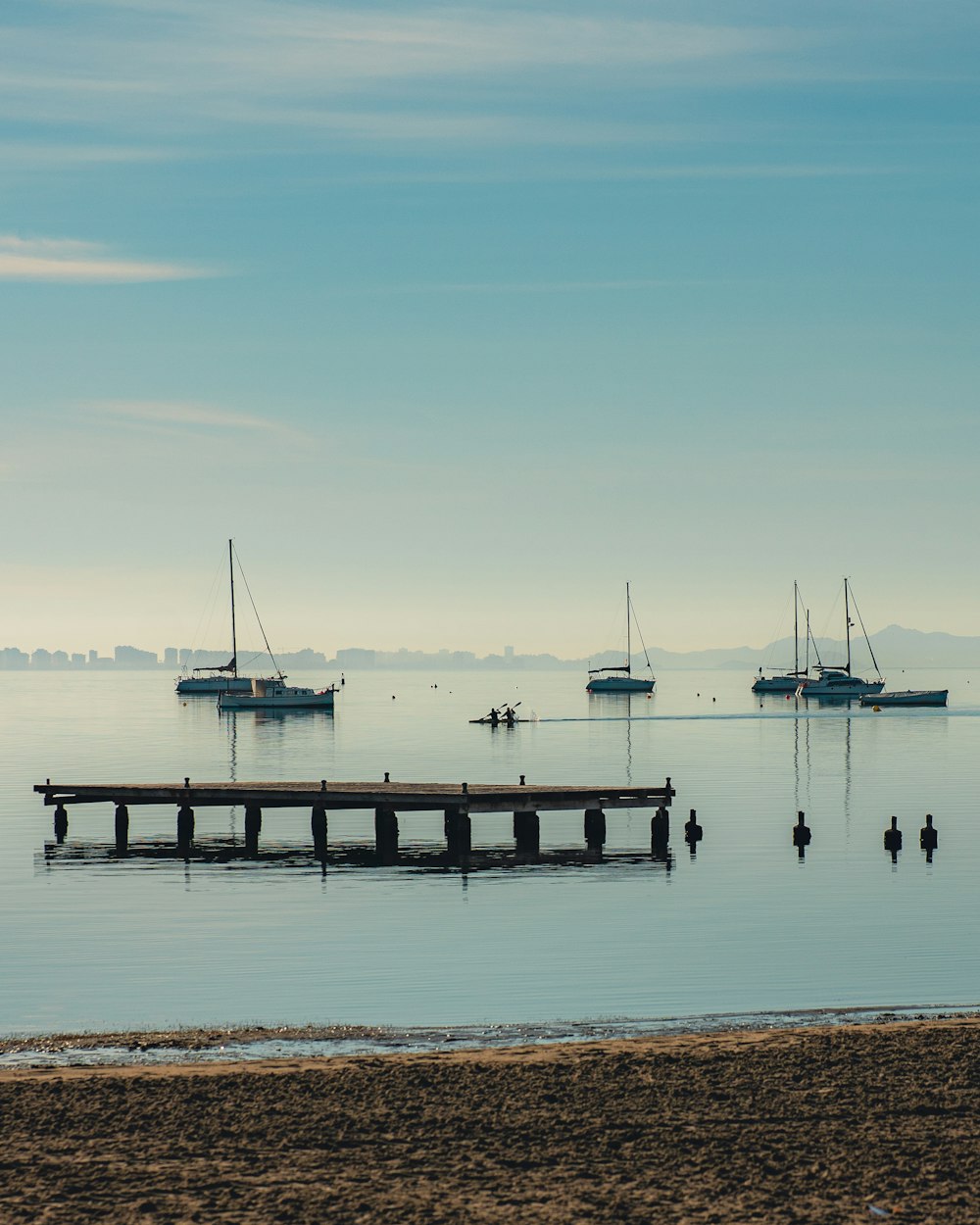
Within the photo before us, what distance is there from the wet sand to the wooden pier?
96.9ft

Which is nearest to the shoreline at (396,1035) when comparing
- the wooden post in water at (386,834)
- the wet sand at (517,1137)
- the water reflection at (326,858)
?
the wet sand at (517,1137)

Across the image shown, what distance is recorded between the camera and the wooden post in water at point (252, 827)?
53.9 m

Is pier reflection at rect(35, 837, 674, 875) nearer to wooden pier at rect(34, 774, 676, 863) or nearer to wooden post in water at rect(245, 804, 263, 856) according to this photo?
wooden post in water at rect(245, 804, 263, 856)

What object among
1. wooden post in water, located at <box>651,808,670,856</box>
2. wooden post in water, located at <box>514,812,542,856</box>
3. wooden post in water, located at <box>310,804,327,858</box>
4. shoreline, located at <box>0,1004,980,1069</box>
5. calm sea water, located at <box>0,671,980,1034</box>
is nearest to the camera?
shoreline, located at <box>0,1004,980,1069</box>

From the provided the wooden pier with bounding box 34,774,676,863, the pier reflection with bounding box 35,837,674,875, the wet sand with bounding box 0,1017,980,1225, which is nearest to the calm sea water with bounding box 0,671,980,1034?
the pier reflection with bounding box 35,837,674,875

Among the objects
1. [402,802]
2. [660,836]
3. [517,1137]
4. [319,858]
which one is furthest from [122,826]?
[517,1137]

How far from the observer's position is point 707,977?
30.8m

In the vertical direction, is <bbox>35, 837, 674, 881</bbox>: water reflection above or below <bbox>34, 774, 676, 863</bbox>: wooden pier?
below

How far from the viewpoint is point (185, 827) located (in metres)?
54.4

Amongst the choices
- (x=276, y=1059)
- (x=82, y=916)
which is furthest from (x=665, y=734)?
(x=276, y=1059)

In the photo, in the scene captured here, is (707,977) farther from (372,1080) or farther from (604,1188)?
(604,1188)

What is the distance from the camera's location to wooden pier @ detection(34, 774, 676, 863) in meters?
49.8

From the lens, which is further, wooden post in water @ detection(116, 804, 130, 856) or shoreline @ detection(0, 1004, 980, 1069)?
wooden post in water @ detection(116, 804, 130, 856)

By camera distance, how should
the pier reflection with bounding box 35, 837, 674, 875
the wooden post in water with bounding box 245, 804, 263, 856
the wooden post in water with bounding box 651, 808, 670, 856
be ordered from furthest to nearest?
the wooden post in water with bounding box 245, 804, 263, 856, the wooden post in water with bounding box 651, 808, 670, 856, the pier reflection with bounding box 35, 837, 674, 875
